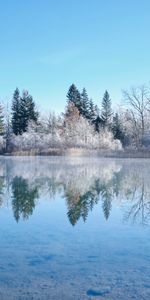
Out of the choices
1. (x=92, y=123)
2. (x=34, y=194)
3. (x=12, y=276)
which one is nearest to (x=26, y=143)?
(x=92, y=123)

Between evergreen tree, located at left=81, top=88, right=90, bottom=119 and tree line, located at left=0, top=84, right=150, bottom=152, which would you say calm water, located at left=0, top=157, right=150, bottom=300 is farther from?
evergreen tree, located at left=81, top=88, right=90, bottom=119

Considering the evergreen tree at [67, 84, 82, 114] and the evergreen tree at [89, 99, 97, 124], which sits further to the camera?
the evergreen tree at [89, 99, 97, 124]

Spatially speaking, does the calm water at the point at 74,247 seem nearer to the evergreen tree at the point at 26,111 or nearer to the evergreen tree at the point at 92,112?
the evergreen tree at the point at 26,111

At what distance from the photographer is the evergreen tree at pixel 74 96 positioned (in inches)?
2088

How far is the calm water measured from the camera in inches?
132

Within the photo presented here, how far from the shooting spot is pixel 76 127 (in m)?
47.5

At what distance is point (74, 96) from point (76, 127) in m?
7.91

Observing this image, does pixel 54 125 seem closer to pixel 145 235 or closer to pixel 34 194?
pixel 34 194

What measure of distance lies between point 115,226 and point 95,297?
10.0 ft

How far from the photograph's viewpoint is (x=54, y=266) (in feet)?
13.2

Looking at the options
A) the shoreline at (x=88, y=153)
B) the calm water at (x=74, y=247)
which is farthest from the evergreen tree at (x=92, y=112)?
the calm water at (x=74, y=247)

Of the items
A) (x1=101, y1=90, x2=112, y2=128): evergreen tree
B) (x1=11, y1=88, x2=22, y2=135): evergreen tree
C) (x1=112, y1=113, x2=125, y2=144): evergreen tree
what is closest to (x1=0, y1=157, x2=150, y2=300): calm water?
(x1=112, y1=113, x2=125, y2=144): evergreen tree

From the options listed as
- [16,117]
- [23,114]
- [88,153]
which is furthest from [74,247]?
[16,117]

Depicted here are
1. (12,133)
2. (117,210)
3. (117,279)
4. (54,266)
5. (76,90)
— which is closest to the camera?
(117,279)
